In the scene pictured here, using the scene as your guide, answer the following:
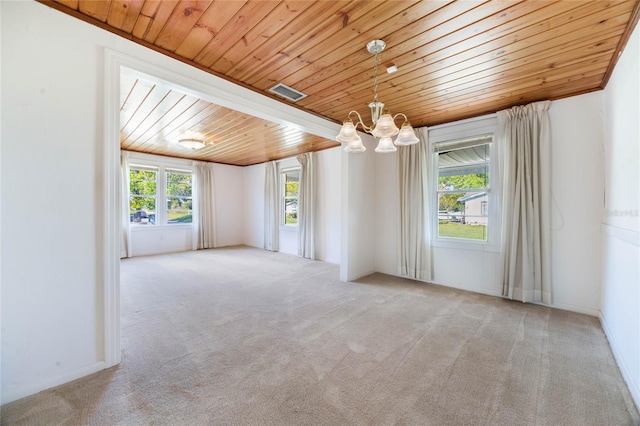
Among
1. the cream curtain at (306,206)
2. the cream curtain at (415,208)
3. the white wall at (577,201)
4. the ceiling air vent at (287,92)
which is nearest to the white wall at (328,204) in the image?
the cream curtain at (306,206)

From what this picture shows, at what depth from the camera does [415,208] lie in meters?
4.11

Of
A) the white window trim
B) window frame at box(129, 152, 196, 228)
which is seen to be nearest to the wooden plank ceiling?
the white window trim

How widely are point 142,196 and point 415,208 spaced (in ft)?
21.3

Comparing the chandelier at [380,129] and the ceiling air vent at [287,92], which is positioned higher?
the ceiling air vent at [287,92]

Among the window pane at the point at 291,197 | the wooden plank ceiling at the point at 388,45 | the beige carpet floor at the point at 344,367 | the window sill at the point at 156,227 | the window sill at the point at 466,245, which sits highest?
the wooden plank ceiling at the point at 388,45

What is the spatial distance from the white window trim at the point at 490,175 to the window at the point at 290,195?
356cm

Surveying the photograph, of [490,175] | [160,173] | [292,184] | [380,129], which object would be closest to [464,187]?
[490,175]

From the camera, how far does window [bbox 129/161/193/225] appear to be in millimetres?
6332

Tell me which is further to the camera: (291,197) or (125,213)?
(291,197)

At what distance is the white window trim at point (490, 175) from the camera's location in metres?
3.52

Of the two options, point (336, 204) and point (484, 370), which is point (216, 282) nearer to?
point (336, 204)

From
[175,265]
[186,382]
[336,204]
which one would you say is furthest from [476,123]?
[175,265]

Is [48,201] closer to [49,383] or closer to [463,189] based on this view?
[49,383]

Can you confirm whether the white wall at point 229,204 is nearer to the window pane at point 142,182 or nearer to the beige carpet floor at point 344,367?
the window pane at point 142,182
